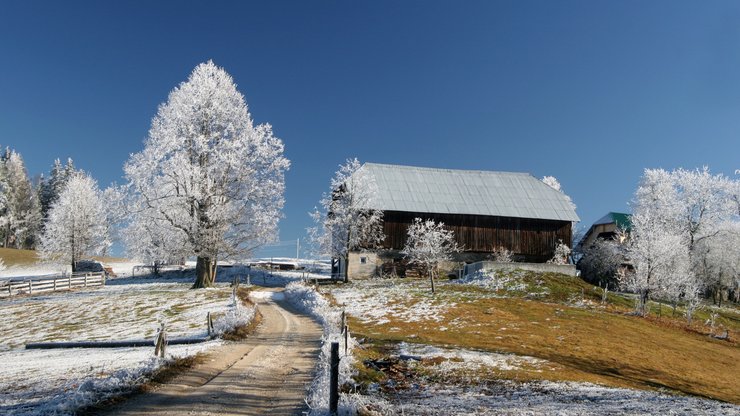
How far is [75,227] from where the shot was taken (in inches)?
2274

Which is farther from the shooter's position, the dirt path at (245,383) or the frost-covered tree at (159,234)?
the frost-covered tree at (159,234)

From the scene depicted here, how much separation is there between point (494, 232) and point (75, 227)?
49806 mm

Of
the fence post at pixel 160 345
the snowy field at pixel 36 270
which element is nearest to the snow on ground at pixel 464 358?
the fence post at pixel 160 345

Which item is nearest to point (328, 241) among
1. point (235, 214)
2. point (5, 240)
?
point (235, 214)

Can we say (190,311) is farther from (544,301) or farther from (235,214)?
(544,301)

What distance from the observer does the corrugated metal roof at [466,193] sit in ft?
184

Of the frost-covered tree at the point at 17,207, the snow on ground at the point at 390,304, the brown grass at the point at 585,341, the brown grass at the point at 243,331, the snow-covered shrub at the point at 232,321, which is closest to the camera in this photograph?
the brown grass at the point at 585,341

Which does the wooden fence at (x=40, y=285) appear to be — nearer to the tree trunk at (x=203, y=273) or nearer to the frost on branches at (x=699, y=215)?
the tree trunk at (x=203, y=273)

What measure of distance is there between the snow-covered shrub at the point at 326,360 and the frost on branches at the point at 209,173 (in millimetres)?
8019

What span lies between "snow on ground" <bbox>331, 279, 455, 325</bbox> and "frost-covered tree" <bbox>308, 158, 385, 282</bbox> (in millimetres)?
9501

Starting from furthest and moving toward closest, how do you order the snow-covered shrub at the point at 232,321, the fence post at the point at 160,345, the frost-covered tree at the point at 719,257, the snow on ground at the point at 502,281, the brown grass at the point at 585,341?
the frost-covered tree at the point at 719,257
the snow on ground at the point at 502,281
the snow-covered shrub at the point at 232,321
the brown grass at the point at 585,341
the fence post at the point at 160,345

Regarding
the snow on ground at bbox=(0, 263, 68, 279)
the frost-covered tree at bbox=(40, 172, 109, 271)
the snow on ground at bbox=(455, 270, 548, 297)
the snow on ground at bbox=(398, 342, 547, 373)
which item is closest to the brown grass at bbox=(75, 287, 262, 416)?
the snow on ground at bbox=(398, 342, 547, 373)

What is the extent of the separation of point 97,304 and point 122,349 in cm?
1667

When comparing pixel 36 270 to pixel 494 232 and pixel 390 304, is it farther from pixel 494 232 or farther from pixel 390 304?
pixel 494 232
